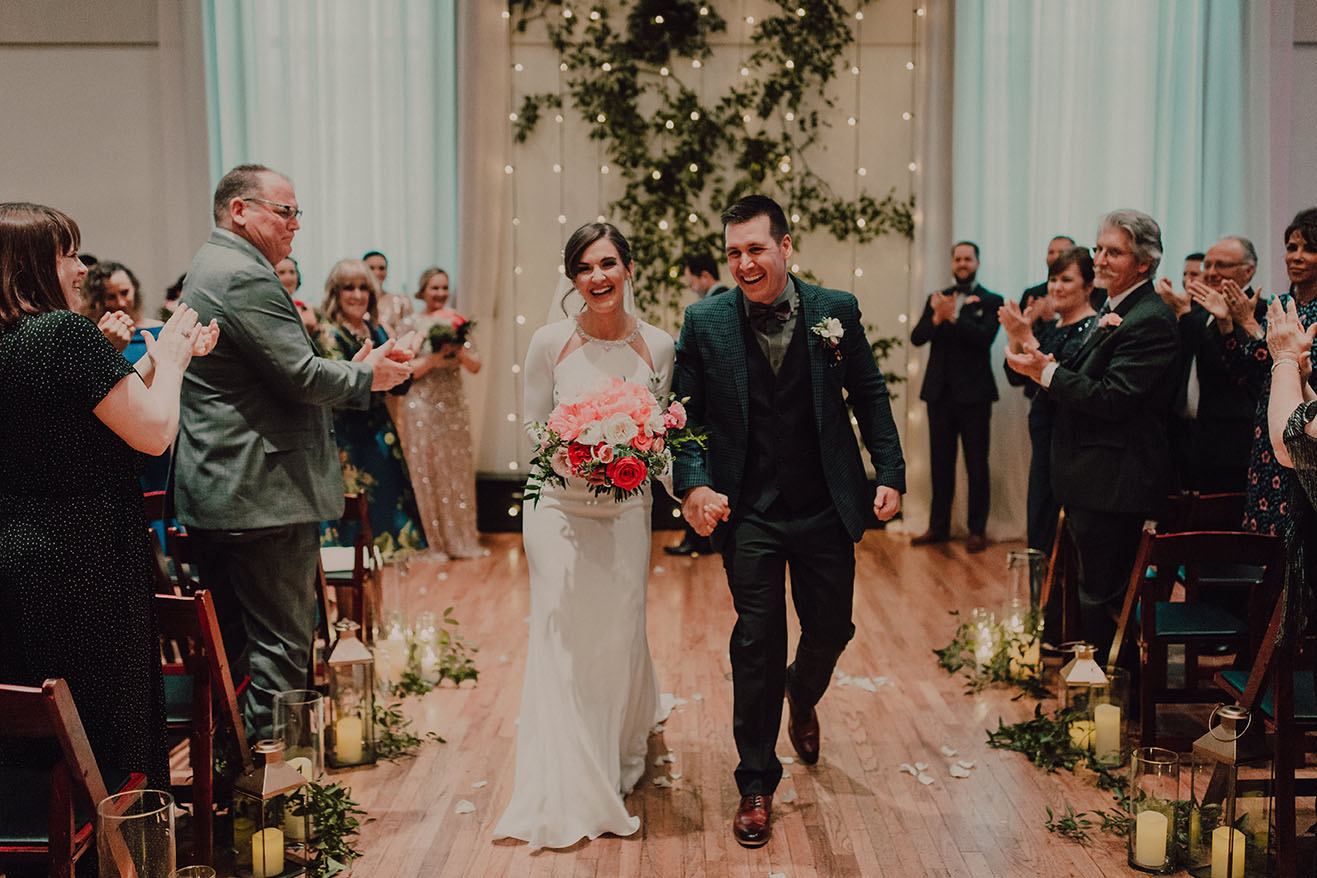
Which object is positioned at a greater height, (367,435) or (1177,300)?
(1177,300)

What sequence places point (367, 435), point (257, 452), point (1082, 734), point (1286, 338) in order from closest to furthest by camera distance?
point (1286, 338), point (257, 452), point (1082, 734), point (367, 435)

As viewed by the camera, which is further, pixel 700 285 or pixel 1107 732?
pixel 700 285

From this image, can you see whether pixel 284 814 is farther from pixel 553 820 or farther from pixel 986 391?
pixel 986 391

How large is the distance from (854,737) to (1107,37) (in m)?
6.03

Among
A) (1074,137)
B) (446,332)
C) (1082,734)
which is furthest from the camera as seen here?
(1074,137)

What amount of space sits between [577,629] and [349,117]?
596 centimetres

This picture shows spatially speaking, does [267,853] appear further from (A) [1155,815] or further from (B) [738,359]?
(A) [1155,815]

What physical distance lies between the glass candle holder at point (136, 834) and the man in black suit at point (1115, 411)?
3228 millimetres

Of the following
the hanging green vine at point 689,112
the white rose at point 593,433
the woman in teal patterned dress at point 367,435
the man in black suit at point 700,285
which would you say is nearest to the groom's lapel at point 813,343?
the white rose at point 593,433

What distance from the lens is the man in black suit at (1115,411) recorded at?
418 centimetres

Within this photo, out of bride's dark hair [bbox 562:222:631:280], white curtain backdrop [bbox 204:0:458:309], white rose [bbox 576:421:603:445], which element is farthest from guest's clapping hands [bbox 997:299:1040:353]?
white curtain backdrop [bbox 204:0:458:309]

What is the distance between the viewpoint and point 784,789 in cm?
385

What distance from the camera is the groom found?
11.4ft

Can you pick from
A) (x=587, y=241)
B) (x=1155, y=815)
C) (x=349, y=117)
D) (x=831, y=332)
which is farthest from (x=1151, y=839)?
(x=349, y=117)
